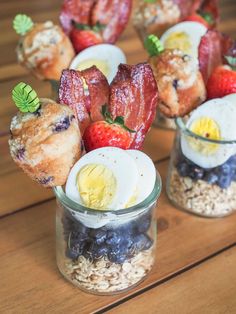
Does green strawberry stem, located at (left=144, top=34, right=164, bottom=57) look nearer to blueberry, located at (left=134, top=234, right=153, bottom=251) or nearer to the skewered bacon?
the skewered bacon

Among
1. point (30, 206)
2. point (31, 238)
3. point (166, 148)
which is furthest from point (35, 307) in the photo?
point (166, 148)

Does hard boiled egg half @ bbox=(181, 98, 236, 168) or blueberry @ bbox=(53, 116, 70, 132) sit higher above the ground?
blueberry @ bbox=(53, 116, 70, 132)

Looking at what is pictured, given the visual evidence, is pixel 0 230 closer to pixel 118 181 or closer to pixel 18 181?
pixel 18 181

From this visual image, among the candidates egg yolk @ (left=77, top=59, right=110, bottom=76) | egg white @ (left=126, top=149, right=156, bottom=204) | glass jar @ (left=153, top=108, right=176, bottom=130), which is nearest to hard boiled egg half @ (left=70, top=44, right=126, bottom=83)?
egg yolk @ (left=77, top=59, right=110, bottom=76)

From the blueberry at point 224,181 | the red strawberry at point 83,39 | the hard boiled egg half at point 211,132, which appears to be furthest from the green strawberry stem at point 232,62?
the red strawberry at point 83,39

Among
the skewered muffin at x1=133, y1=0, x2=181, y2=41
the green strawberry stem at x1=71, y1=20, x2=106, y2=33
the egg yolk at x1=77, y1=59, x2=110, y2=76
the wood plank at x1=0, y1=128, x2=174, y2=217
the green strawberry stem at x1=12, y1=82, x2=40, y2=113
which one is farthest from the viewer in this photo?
the skewered muffin at x1=133, y1=0, x2=181, y2=41

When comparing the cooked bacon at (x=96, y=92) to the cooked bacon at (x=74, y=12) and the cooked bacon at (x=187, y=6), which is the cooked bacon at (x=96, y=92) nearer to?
the cooked bacon at (x=74, y=12)

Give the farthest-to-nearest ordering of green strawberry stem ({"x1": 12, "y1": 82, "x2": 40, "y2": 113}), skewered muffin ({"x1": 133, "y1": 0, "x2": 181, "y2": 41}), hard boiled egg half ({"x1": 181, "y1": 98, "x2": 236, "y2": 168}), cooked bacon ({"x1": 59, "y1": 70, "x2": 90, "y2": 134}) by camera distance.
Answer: skewered muffin ({"x1": 133, "y1": 0, "x2": 181, "y2": 41}) → hard boiled egg half ({"x1": 181, "y1": 98, "x2": 236, "y2": 168}) → cooked bacon ({"x1": 59, "y1": 70, "x2": 90, "y2": 134}) → green strawberry stem ({"x1": 12, "y1": 82, "x2": 40, "y2": 113})
